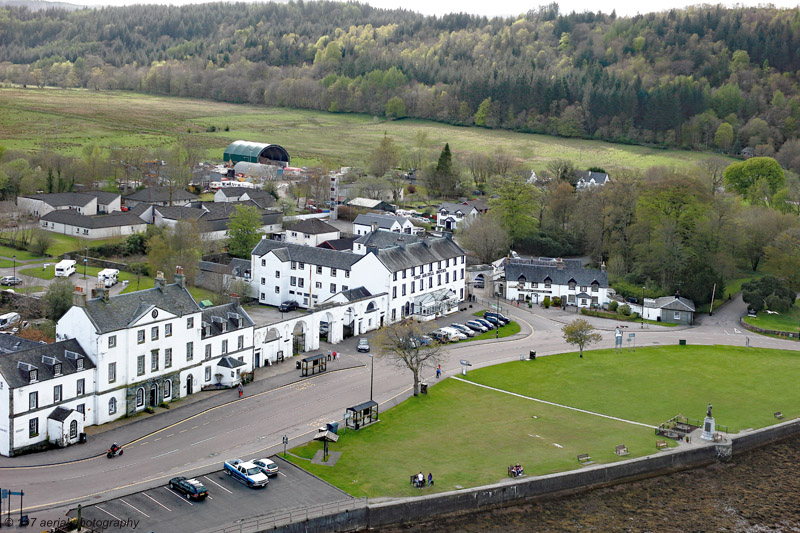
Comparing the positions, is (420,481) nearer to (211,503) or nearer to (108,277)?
(211,503)

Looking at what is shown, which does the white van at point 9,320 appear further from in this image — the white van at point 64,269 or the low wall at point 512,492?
the low wall at point 512,492

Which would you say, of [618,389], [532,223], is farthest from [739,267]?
[618,389]

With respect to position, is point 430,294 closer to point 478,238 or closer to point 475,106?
point 478,238

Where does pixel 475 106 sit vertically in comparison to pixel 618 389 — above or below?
above

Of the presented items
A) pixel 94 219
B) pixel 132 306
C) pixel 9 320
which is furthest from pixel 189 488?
pixel 94 219

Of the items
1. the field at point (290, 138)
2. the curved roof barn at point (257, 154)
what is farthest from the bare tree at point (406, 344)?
the curved roof barn at point (257, 154)

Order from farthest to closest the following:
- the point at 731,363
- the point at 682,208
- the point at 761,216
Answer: the point at 761,216
the point at 682,208
the point at 731,363
